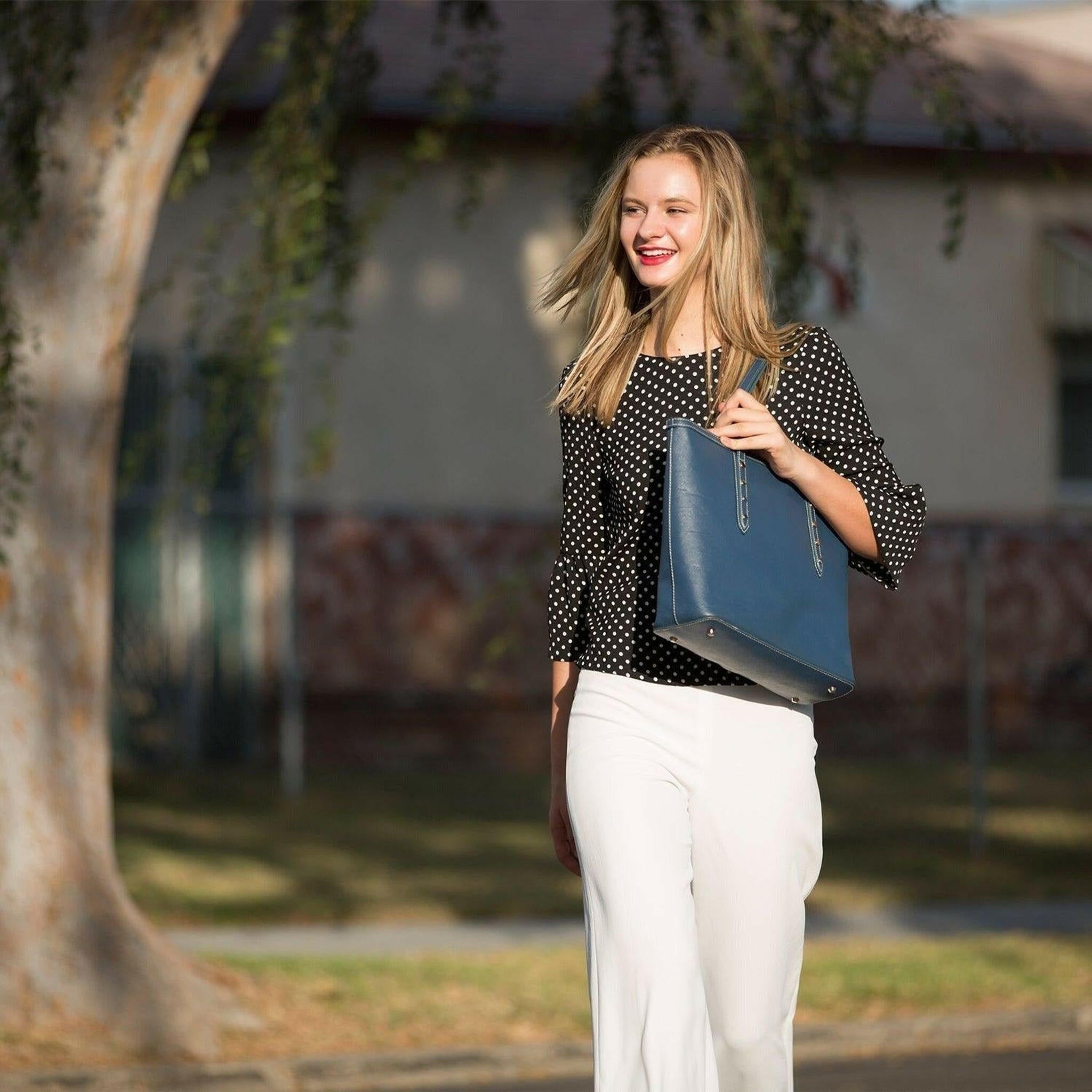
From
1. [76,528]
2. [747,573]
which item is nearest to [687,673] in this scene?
[747,573]

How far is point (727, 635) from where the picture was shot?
3582mm

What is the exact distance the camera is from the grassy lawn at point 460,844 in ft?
33.4

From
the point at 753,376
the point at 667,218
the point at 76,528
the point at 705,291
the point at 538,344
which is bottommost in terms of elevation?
the point at 76,528

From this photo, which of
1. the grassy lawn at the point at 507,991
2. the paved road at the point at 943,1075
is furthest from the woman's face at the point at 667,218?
the grassy lawn at the point at 507,991

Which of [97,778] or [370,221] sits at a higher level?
[370,221]

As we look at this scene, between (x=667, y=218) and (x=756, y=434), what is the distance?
21.2 inches

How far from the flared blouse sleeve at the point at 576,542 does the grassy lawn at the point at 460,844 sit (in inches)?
227

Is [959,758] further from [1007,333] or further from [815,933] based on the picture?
[815,933]

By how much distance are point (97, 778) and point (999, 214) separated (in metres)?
13.5

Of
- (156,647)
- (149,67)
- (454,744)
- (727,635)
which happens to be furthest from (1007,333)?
(727,635)

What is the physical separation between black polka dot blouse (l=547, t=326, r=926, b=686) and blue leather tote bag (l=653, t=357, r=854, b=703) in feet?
0.39

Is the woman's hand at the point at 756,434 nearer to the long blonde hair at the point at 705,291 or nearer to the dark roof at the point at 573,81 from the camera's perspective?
the long blonde hair at the point at 705,291

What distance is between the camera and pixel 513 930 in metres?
9.17

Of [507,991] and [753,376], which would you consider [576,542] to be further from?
[507,991]
